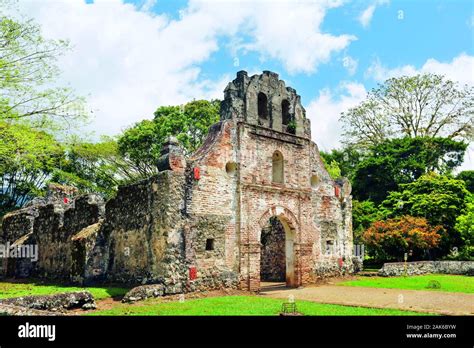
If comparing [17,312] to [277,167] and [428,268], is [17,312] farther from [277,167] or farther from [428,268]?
[428,268]

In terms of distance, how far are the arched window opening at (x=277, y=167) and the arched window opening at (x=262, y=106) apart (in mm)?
1711

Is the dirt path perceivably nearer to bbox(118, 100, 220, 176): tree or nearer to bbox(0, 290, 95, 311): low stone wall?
bbox(0, 290, 95, 311): low stone wall

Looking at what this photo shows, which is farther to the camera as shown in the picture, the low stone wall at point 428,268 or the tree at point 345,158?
the tree at point 345,158

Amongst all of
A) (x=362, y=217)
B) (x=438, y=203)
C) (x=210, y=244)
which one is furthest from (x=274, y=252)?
(x=438, y=203)

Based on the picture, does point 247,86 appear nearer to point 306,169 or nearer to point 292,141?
point 292,141

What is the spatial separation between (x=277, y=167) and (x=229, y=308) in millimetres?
8442

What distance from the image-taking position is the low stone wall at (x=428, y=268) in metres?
22.0

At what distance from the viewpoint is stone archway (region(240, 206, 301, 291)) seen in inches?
631

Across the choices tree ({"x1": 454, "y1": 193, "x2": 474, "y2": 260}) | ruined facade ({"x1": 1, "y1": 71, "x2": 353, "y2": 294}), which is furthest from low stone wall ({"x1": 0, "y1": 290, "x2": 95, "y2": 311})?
tree ({"x1": 454, "y1": 193, "x2": 474, "y2": 260})

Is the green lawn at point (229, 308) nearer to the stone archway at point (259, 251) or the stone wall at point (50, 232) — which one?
the stone archway at point (259, 251)

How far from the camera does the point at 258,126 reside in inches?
680

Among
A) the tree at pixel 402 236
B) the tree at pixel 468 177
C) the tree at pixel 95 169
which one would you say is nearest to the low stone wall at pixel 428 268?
the tree at pixel 402 236

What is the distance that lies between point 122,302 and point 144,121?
2465 centimetres

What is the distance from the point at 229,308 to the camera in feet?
37.1
